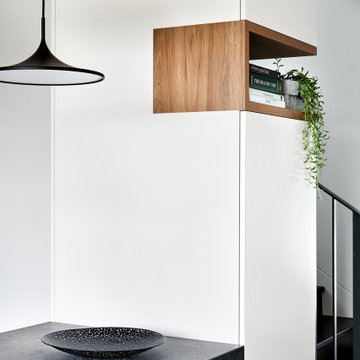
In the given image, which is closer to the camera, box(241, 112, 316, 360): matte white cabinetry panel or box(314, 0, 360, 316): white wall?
box(241, 112, 316, 360): matte white cabinetry panel

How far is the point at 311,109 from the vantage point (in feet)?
10.2

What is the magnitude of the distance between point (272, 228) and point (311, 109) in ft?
2.04

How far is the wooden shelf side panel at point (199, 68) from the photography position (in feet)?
8.77

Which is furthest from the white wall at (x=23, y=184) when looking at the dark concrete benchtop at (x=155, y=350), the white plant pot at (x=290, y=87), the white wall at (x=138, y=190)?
the white plant pot at (x=290, y=87)

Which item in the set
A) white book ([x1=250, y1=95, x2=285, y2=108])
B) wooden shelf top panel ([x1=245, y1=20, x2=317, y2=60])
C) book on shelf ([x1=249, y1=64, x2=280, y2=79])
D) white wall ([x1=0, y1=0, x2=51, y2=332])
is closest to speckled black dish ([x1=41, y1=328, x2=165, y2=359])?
white wall ([x1=0, y1=0, x2=51, y2=332])

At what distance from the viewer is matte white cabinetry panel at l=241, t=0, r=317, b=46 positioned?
8.93ft

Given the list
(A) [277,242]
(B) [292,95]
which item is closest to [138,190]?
(A) [277,242]

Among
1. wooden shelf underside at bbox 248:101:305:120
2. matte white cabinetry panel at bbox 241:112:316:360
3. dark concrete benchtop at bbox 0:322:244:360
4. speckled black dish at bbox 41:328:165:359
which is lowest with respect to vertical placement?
dark concrete benchtop at bbox 0:322:244:360

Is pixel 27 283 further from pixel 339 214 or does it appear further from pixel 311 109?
pixel 339 214

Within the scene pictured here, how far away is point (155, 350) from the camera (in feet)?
8.50

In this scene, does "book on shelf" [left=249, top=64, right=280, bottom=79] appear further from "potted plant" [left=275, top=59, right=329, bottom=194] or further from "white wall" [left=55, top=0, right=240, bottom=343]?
"white wall" [left=55, top=0, right=240, bottom=343]

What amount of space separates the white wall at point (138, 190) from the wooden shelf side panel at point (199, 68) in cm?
4

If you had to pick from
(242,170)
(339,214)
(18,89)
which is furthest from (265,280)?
(339,214)

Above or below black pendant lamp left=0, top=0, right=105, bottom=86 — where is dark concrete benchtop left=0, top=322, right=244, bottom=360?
below
